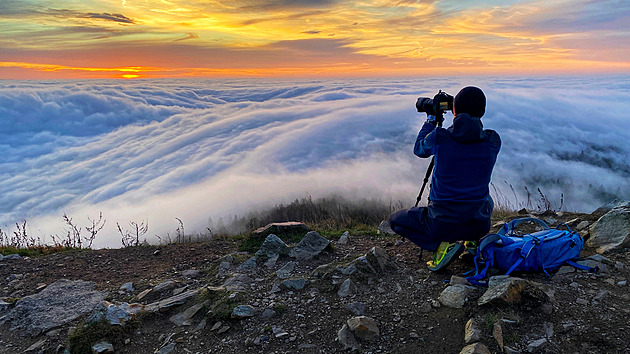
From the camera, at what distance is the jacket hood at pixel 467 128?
10.9 feet

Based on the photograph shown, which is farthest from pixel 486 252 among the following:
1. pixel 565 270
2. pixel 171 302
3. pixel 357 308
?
pixel 171 302

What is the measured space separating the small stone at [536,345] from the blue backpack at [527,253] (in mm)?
919

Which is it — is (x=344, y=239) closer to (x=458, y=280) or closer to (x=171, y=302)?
(x=458, y=280)

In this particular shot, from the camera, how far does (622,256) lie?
3859mm

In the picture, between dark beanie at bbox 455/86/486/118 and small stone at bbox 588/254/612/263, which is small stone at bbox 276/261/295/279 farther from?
small stone at bbox 588/254/612/263

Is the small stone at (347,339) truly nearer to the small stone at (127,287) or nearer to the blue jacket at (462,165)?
the blue jacket at (462,165)

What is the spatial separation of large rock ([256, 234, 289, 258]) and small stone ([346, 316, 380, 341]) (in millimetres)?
1969

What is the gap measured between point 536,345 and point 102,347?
11.5 feet

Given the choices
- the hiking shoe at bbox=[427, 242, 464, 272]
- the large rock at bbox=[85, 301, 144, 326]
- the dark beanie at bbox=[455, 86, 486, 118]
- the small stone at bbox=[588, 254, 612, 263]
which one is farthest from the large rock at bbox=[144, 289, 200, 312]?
the small stone at bbox=[588, 254, 612, 263]

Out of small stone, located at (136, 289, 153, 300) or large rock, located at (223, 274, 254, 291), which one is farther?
small stone, located at (136, 289, 153, 300)

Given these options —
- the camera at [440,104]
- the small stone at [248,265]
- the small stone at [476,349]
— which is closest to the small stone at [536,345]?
the small stone at [476,349]

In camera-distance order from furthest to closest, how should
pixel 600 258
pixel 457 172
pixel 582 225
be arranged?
pixel 582 225, pixel 600 258, pixel 457 172

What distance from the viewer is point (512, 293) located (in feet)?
9.71

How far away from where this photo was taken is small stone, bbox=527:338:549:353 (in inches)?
101
